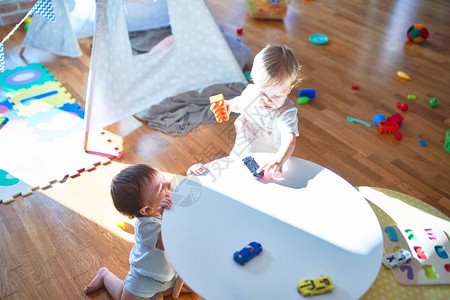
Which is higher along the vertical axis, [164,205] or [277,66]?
[277,66]

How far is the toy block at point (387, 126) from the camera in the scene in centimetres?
214

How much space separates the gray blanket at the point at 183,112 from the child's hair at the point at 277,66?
0.90 meters

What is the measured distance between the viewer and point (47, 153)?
6.54 feet

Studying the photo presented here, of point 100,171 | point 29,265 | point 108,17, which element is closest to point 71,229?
point 29,265

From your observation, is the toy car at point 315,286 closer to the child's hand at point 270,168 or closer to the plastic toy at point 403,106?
the child's hand at point 270,168

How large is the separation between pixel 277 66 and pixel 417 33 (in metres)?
2.03

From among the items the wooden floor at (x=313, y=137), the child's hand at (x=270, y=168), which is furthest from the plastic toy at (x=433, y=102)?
the child's hand at (x=270, y=168)

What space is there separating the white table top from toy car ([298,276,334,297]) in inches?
0.6

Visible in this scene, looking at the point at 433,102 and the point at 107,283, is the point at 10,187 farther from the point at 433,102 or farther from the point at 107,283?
the point at 433,102

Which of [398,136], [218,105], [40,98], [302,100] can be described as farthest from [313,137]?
[40,98]

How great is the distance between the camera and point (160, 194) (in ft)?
4.14

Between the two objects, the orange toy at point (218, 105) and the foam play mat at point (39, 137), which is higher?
the orange toy at point (218, 105)

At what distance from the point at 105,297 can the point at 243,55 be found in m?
1.63

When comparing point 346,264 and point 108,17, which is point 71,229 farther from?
point 346,264
